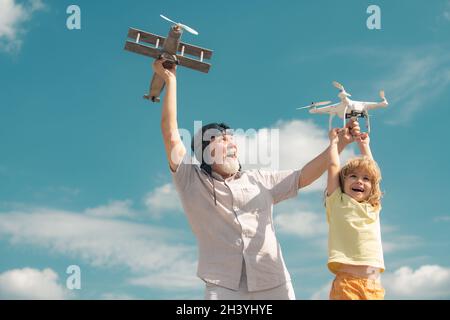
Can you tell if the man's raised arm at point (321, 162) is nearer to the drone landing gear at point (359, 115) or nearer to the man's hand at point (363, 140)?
the man's hand at point (363, 140)

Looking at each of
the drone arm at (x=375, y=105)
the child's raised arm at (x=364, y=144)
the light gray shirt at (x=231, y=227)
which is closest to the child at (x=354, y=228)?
the child's raised arm at (x=364, y=144)

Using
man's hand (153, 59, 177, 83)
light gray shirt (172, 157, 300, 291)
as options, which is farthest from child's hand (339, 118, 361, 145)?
man's hand (153, 59, 177, 83)

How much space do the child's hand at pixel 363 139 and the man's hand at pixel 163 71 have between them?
2.06m

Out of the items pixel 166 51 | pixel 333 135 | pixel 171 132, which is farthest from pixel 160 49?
pixel 333 135

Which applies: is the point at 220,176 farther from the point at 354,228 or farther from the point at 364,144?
the point at 364,144

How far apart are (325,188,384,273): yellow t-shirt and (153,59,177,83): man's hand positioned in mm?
2012

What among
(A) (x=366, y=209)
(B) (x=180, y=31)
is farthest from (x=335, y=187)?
(B) (x=180, y=31)

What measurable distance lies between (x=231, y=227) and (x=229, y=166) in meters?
0.65

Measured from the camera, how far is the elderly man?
4883 millimetres

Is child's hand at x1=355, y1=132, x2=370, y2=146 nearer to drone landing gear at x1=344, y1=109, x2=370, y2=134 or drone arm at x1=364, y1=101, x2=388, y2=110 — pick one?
drone landing gear at x1=344, y1=109, x2=370, y2=134

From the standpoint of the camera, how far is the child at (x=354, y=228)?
463cm
